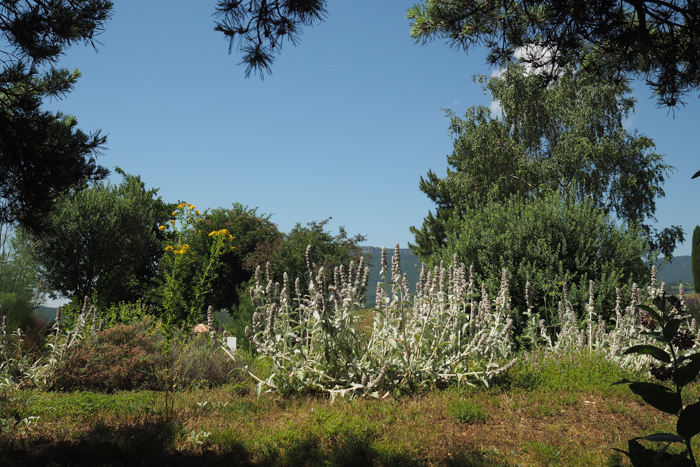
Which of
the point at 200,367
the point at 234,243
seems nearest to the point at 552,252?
the point at 200,367

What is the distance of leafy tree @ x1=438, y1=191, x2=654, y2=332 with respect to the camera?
8469 millimetres

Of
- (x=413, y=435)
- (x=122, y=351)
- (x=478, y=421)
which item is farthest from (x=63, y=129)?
(x=478, y=421)

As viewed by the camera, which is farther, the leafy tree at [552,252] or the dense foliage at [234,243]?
the dense foliage at [234,243]

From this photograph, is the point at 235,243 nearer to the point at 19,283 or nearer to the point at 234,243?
A: the point at 234,243

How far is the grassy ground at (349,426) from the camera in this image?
11.7 feet

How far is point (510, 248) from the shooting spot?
8.89 meters

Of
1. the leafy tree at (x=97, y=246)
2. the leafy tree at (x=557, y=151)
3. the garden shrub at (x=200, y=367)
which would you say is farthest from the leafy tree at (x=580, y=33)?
the leafy tree at (x=557, y=151)

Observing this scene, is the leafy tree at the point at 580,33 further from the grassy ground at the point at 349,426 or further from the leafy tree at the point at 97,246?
the leafy tree at the point at 97,246

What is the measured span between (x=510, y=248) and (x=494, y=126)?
1419cm

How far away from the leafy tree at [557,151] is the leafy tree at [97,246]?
11.3m

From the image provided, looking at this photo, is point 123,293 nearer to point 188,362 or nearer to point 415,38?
point 188,362

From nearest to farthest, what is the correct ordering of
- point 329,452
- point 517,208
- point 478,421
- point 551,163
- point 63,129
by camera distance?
point 329,452
point 478,421
point 63,129
point 517,208
point 551,163

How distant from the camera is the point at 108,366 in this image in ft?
19.9

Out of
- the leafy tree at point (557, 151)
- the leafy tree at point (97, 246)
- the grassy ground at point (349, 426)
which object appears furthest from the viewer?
the leafy tree at point (557, 151)
